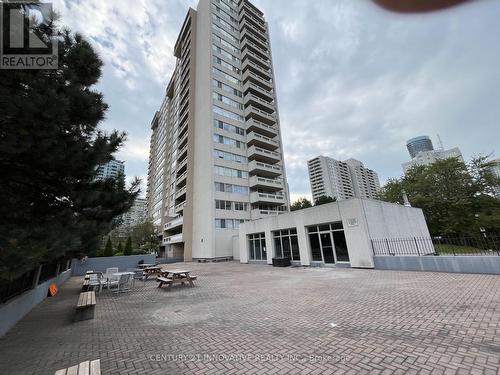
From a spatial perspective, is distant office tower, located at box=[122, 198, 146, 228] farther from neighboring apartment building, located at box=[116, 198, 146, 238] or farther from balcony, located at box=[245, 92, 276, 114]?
balcony, located at box=[245, 92, 276, 114]

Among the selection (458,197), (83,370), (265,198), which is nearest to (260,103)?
(265,198)

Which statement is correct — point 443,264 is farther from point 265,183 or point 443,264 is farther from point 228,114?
point 228,114

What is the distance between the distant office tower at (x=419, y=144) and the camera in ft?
570

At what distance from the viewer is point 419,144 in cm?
17800

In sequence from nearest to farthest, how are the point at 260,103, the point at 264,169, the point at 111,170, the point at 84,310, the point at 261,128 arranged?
the point at 111,170 → the point at 84,310 → the point at 264,169 → the point at 261,128 → the point at 260,103

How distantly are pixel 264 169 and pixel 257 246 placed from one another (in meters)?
15.6

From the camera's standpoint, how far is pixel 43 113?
359 centimetres

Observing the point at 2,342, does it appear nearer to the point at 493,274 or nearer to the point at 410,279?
the point at 410,279

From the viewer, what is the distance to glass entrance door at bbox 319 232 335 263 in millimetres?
16375

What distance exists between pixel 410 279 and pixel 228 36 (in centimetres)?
4570

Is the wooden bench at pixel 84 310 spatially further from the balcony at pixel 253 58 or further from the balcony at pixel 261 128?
the balcony at pixel 253 58

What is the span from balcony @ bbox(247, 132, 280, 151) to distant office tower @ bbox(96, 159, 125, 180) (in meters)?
31.0

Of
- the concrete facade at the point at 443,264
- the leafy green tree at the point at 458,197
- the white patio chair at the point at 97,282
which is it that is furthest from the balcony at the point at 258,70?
the white patio chair at the point at 97,282

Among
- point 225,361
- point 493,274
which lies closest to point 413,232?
point 493,274
